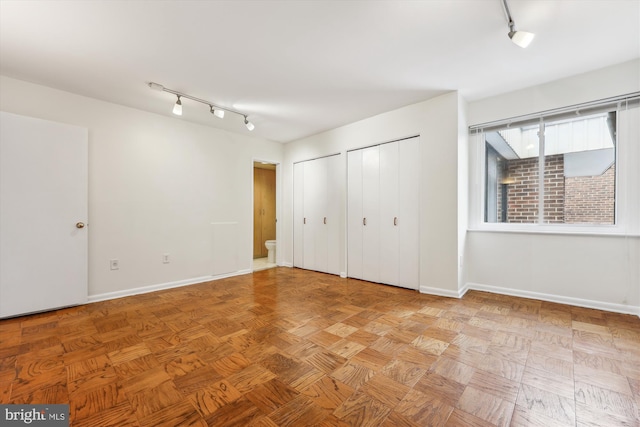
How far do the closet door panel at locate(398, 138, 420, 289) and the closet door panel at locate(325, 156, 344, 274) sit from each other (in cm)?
109

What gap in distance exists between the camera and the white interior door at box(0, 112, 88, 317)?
268cm

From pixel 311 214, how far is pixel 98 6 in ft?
12.1

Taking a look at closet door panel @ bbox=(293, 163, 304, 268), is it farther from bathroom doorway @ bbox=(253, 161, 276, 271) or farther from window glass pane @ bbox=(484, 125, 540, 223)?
window glass pane @ bbox=(484, 125, 540, 223)

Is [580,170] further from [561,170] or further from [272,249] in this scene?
[272,249]

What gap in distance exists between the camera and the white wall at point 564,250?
2.65 meters

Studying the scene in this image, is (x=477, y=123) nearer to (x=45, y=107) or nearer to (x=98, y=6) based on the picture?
(x=98, y=6)

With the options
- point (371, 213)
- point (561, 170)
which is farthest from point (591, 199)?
point (371, 213)

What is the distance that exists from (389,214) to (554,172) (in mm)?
1981

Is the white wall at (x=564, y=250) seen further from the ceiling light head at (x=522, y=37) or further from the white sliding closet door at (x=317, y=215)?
the white sliding closet door at (x=317, y=215)

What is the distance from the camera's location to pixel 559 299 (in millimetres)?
2992

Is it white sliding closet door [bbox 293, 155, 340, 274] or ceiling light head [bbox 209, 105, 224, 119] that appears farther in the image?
white sliding closet door [bbox 293, 155, 340, 274]

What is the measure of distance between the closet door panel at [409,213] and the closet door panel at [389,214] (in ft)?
0.21

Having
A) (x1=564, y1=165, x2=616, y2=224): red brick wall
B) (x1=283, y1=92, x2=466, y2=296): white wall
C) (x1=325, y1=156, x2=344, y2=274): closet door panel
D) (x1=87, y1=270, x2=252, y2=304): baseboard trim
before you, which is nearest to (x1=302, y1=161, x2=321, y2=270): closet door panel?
(x1=325, y1=156, x2=344, y2=274): closet door panel

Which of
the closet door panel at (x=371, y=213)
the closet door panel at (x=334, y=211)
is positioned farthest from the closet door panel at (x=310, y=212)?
the closet door panel at (x=371, y=213)
